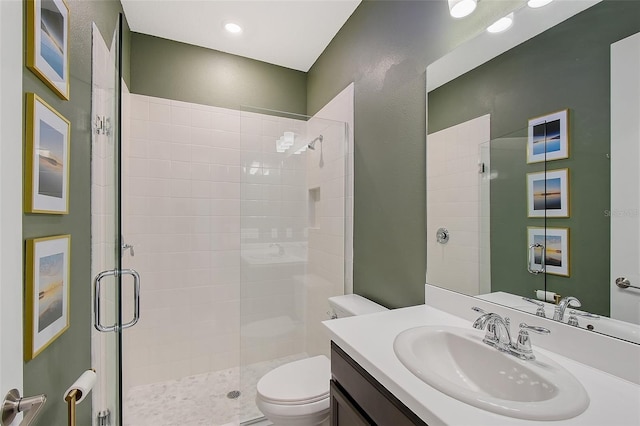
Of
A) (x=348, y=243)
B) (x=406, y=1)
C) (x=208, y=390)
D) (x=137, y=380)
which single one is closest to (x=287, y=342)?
(x=208, y=390)

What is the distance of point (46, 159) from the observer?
93 cm

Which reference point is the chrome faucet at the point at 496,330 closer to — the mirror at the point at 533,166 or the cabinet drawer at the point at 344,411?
the mirror at the point at 533,166

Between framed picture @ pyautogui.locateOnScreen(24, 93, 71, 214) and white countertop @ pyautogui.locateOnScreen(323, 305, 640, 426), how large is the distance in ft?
3.49

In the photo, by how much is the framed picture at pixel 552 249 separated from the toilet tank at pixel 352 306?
2.93ft

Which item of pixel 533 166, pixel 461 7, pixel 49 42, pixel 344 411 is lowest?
pixel 344 411

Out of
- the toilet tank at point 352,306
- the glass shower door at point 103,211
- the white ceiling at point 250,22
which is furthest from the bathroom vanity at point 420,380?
the white ceiling at point 250,22

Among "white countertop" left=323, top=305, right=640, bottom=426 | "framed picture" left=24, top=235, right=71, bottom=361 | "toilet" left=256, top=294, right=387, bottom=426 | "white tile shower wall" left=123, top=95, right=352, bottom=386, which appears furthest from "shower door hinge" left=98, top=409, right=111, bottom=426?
"white countertop" left=323, top=305, right=640, bottom=426

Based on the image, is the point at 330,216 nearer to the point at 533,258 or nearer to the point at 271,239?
the point at 271,239

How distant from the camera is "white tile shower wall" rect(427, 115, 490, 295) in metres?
1.18

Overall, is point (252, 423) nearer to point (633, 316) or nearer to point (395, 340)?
point (395, 340)

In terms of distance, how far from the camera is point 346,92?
213 centimetres

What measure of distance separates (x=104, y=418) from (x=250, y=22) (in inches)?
102
